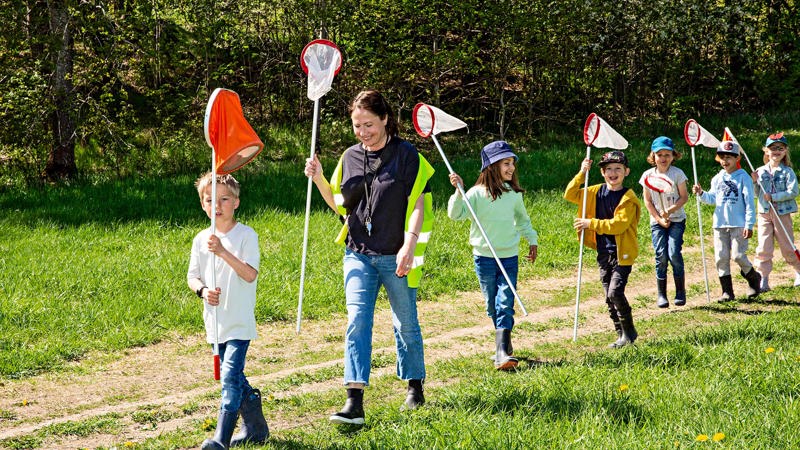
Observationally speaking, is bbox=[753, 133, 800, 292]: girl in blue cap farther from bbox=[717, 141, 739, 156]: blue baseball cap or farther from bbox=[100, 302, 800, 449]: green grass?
bbox=[100, 302, 800, 449]: green grass

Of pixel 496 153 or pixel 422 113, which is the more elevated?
pixel 422 113

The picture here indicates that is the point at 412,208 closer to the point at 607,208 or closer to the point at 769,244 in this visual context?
the point at 607,208

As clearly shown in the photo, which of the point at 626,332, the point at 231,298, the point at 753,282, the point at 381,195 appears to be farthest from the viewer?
the point at 753,282

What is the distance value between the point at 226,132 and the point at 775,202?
23.0 ft

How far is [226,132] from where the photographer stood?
5.31 m

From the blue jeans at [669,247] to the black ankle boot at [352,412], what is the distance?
5.00 m

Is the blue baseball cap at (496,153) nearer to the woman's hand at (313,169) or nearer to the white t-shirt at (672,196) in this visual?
the woman's hand at (313,169)

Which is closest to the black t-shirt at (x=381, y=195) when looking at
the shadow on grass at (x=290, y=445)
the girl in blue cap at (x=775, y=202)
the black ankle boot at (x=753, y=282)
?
the shadow on grass at (x=290, y=445)

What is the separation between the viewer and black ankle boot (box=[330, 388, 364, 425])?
540 centimetres

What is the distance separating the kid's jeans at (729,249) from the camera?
980cm

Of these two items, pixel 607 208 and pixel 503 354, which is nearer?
pixel 503 354

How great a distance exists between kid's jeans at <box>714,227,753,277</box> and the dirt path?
0.45 metres

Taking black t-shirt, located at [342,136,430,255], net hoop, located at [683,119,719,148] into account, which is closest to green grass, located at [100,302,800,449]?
black t-shirt, located at [342,136,430,255]

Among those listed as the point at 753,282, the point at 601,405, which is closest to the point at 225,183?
the point at 601,405
